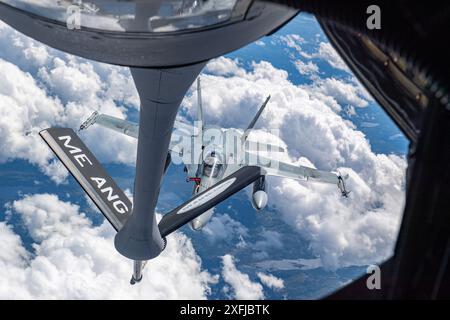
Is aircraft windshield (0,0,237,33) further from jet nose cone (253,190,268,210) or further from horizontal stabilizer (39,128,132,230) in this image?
jet nose cone (253,190,268,210)

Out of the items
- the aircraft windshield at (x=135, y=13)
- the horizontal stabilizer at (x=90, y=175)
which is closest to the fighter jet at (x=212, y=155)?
the horizontal stabilizer at (x=90, y=175)

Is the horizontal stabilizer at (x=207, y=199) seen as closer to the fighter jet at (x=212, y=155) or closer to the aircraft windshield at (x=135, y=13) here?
the aircraft windshield at (x=135, y=13)

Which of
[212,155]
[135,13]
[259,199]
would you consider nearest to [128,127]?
[212,155]

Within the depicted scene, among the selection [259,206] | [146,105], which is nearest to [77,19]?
[146,105]

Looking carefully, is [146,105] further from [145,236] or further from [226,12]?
[145,236]

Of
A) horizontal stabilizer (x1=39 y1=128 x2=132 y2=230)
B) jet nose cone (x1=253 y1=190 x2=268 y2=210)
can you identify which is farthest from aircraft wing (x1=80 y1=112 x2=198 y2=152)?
horizontal stabilizer (x1=39 y1=128 x2=132 y2=230)

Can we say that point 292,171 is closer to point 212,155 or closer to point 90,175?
point 212,155
